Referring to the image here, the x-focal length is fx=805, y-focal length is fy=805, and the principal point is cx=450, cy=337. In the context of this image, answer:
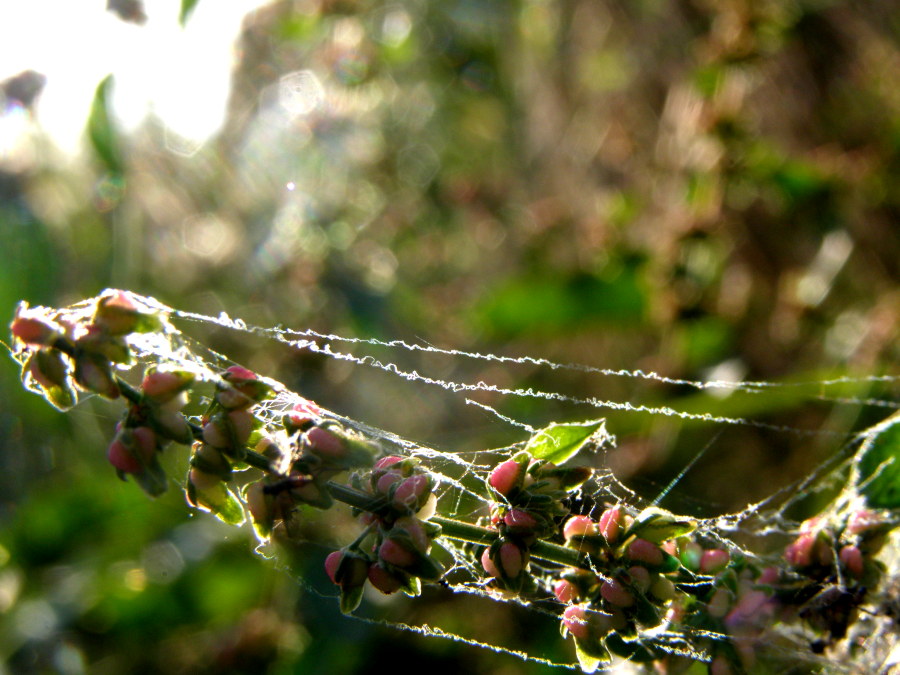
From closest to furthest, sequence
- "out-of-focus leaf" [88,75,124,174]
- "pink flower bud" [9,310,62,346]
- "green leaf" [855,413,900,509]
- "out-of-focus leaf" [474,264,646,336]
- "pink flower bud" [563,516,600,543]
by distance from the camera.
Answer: "pink flower bud" [9,310,62,346]
"pink flower bud" [563,516,600,543]
"green leaf" [855,413,900,509]
"out-of-focus leaf" [88,75,124,174]
"out-of-focus leaf" [474,264,646,336]

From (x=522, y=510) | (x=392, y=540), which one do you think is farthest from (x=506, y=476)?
(x=392, y=540)

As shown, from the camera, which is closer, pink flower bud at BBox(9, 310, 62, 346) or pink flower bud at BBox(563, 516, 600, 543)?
pink flower bud at BBox(9, 310, 62, 346)

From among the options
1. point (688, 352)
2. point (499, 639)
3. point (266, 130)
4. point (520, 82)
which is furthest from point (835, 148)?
point (266, 130)

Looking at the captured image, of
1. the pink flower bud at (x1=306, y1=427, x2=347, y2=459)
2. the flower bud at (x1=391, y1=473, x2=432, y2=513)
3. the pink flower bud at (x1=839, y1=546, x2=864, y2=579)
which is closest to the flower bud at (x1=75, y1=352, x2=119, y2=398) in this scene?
the pink flower bud at (x1=306, y1=427, x2=347, y2=459)

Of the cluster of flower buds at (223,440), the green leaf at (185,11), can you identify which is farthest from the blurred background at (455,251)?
the cluster of flower buds at (223,440)

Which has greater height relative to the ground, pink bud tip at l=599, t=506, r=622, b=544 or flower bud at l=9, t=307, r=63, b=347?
flower bud at l=9, t=307, r=63, b=347

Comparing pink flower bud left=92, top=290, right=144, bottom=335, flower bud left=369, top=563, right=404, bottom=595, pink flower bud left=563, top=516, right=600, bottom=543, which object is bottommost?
flower bud left=369, top=563, right=404, bottom=595

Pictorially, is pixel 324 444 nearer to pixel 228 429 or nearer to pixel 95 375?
pixel 228 429

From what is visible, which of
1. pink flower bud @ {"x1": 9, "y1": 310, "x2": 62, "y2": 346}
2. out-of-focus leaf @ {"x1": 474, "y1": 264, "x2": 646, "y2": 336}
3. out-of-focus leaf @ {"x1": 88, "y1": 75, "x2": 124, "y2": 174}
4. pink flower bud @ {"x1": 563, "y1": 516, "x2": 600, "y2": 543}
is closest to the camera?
pink flower bud @ {"x1": 9, "y1": 310, "x2": 62, "y2": 346}

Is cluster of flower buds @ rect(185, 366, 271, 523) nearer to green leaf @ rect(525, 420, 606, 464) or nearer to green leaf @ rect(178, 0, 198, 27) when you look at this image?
green leaf @ rect(525, 420, 606, 464)
